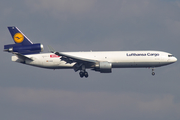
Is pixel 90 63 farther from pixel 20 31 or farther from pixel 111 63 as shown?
pixel 20 31

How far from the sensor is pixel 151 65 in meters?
73.4

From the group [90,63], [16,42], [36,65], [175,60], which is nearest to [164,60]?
[175,60]

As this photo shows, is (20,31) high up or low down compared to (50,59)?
up

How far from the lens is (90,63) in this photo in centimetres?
7281

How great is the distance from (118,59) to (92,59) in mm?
5134

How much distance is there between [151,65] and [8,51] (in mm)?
28387

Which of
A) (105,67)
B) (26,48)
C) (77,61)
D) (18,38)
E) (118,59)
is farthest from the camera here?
(18,38)

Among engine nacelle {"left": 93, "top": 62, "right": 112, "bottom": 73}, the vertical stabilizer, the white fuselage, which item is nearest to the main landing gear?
the white fuselage

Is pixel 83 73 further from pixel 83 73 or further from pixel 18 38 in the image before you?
pixel 18 38

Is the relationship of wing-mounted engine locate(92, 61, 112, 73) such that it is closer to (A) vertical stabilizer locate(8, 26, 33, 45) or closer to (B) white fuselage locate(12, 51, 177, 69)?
(B) white fuselage locate(12, 51, 177, 69)

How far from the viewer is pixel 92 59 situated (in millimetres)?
73438

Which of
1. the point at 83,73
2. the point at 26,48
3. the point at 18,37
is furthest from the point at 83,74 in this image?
the point at 18,37

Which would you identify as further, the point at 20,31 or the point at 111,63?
the point at 20,31

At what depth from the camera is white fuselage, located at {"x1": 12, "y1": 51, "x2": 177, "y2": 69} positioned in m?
72.7
